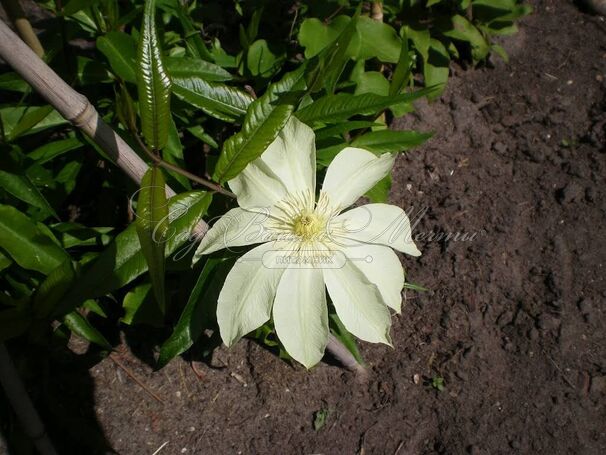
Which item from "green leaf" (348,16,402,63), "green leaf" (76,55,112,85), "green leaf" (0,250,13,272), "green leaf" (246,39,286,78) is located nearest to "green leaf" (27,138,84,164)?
"green leaf" (76,55,112,85)

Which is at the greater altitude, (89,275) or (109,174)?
(89,275)

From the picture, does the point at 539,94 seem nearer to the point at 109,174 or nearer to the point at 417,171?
the point at 417,171

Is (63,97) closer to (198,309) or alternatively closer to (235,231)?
(235,231)

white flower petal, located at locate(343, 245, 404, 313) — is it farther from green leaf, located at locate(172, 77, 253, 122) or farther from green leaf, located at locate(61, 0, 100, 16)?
green leaf, located at locate(61, 0, 100, 16)

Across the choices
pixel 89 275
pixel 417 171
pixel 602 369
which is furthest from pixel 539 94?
pixel 89 275

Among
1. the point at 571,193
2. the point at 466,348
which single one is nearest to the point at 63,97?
the point at 466,348

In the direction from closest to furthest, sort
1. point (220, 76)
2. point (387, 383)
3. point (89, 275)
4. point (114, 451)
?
point (89, 275) < point (220, 76) < point (114, 451) < point (387, 383)
